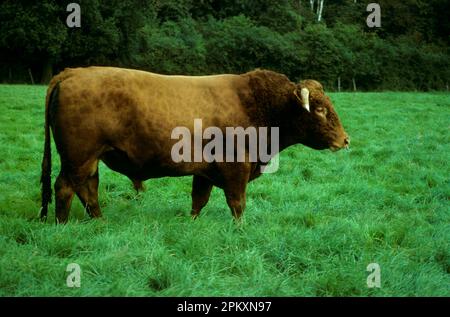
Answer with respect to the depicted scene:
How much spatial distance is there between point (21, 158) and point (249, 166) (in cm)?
546

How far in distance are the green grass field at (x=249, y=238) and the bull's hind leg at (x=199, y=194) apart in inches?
8.0

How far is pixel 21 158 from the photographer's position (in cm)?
945

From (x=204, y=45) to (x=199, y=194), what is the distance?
105ft

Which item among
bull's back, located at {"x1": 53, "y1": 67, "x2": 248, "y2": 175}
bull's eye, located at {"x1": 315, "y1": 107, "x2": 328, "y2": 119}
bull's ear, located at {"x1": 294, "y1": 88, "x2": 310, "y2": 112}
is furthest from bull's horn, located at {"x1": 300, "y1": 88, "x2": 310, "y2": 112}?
bull's back, located at {"x1": 53, "y1": 67, "x2": 248, "y2": 175}

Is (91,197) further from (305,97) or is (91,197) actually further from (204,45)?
(204,45)

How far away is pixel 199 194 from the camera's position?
239 inches

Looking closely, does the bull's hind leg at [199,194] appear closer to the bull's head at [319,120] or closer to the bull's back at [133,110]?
the bull's back at [133,110]

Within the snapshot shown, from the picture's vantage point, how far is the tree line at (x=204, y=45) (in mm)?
31047

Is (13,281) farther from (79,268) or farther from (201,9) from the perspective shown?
(201,9)

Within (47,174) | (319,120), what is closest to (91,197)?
(47,174)

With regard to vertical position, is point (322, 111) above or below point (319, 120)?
above

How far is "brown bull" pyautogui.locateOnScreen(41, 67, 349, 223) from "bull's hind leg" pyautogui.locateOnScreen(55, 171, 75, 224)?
0.01m

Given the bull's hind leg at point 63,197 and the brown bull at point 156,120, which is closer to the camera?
the brown bull at point 156,120

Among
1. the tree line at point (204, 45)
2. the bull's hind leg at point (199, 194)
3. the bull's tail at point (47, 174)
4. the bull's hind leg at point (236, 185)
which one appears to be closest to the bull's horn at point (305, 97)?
the bull's hind leg at point (236, 185)
